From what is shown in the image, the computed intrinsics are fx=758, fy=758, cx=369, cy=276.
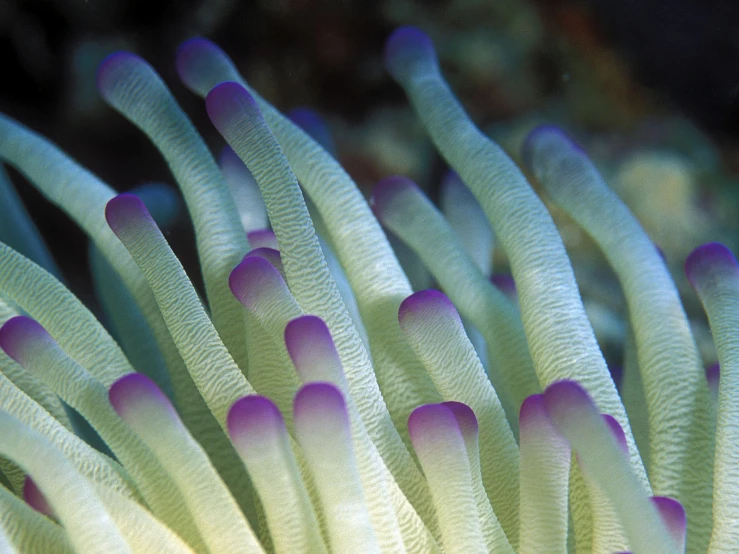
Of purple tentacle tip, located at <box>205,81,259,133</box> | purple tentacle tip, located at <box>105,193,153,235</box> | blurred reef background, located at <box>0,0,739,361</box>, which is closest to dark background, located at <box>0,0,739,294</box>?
blurred reef background, located at <box>0,0,739,361</box>

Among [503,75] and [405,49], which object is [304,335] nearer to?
[405,49]

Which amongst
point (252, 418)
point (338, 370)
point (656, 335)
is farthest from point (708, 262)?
point (252, 418)

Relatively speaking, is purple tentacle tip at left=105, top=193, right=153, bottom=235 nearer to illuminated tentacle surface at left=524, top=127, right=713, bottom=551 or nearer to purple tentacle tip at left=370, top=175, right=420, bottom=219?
purple tentacle tip at left=370, top=175, right=420, bottom=219

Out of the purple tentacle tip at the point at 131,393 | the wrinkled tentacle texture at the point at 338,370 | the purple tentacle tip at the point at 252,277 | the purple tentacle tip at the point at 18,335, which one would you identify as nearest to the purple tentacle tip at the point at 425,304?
the wrinkled tentacle texture at the point at 338,370

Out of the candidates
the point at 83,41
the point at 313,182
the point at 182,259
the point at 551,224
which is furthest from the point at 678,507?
the point at 83,41

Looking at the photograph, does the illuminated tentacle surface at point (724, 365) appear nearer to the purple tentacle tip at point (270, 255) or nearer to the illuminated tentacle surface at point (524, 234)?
the illuminated tentacle surface at point (524, 234)

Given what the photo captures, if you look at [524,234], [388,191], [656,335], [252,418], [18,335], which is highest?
[388,191]

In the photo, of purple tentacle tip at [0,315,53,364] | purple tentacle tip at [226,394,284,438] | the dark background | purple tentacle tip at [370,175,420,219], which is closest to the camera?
A: purple tentacle tip at [226,394,284,438]
